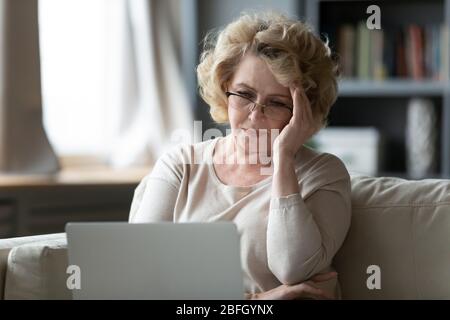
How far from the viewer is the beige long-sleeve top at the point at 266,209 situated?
163cm

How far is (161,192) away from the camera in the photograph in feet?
5.90

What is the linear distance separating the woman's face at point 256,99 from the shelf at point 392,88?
7.06ft

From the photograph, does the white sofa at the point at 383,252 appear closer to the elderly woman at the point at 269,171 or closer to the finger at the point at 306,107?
the elderly woman at the point at 269,171

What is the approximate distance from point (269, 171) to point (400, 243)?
0.32 metres

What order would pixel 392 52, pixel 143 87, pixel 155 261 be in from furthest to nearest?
pixel 392 52, pixel 143 87, pixel 155 261

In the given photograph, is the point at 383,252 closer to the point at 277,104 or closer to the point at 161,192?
the point at 277,104

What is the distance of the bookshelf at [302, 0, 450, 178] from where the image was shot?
381 cm

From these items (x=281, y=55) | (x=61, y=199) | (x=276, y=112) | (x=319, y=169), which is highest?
(x=281, y=55)

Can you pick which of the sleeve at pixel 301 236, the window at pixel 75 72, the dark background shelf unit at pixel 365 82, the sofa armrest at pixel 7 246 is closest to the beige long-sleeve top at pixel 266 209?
the sleeve at pixel 301 236

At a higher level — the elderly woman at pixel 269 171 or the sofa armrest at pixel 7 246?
the elderly woman at pixel 269 171

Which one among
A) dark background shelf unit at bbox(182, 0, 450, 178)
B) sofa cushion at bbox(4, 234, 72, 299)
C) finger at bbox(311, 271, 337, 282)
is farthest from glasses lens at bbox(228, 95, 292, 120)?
dark background shelf unit at bbox(182, 0, 450, 178)

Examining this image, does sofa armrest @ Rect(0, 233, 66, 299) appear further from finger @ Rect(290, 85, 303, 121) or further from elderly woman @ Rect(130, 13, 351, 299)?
finger @ Rect(290, 85, 303, 121)

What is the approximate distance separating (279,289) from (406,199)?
0.37 meters

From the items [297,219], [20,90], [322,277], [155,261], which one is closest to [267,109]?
[297,219]
